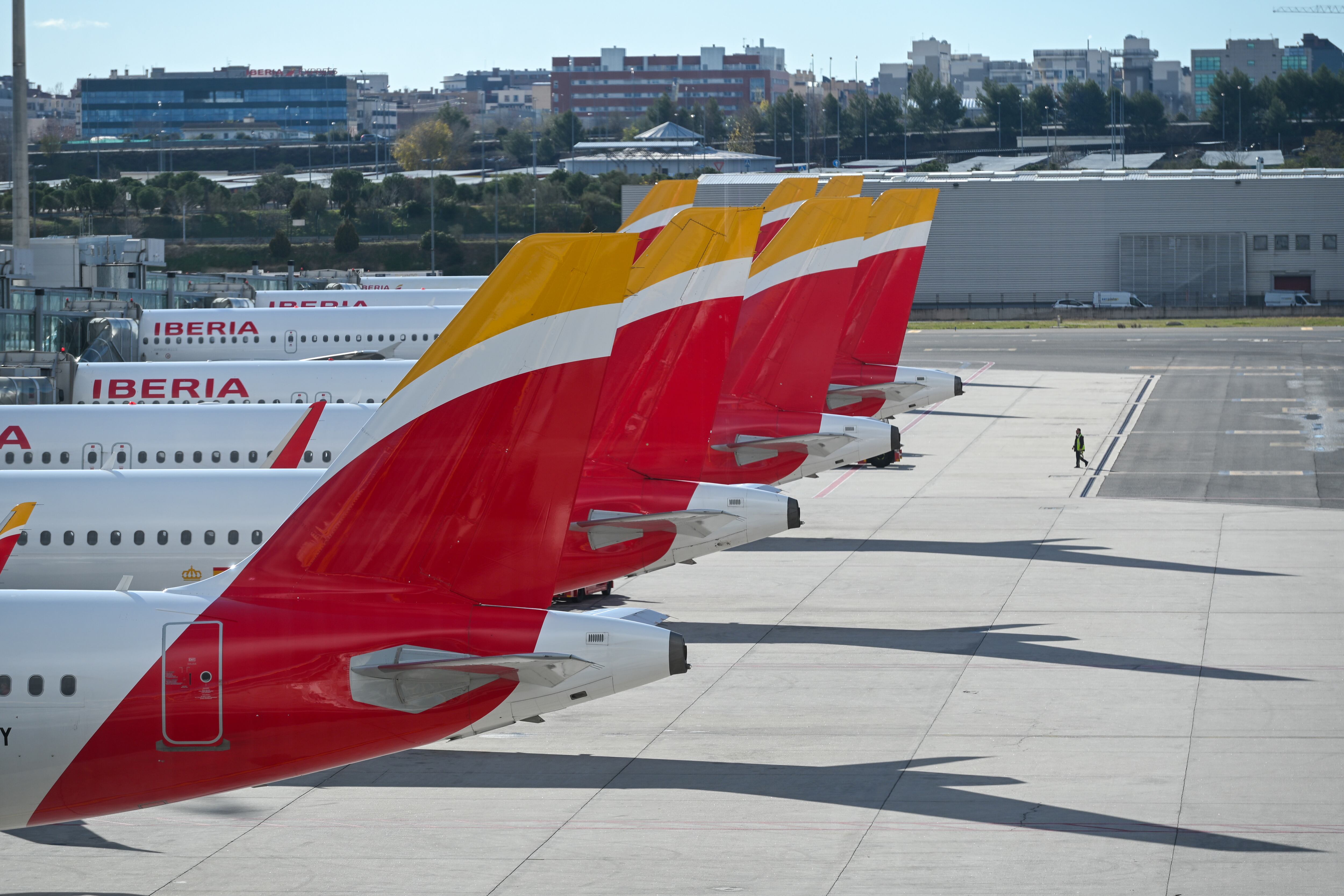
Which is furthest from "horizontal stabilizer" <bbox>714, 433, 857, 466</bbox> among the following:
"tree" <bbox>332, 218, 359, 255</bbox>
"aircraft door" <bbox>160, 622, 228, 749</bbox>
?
"tree" <bbox>332, 218, 359, 255</bbox>

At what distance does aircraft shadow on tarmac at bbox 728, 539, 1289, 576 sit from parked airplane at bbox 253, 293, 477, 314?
3021 cm

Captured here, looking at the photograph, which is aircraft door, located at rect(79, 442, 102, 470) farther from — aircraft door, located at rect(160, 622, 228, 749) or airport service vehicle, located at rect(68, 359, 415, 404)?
aircraft door, located at rect(160, 622, 228, 749)

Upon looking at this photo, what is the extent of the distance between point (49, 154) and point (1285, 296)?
159 m

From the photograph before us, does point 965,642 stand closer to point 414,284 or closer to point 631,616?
point 631,616

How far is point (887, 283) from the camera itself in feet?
136

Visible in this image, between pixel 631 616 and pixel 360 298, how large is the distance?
5412 centimetres

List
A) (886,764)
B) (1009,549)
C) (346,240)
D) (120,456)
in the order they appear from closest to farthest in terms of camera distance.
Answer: (886,764), (120,456), (1009,549), (346,240)

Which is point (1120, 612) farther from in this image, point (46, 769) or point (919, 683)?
point (46, 769)

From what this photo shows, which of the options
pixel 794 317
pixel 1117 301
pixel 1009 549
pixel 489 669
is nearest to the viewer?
pixel 489 669

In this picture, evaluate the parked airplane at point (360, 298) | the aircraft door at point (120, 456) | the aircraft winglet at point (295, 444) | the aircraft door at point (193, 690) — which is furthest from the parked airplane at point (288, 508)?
the parked airplane at point (360, 298)

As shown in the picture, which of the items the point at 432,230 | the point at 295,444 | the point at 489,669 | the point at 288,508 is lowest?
the point at 489,669

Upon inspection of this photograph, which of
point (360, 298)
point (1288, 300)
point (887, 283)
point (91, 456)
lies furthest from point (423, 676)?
point (1288, 300)

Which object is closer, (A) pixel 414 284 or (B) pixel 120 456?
(B) pixel 120 456

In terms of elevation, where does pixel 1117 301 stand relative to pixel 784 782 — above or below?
above
